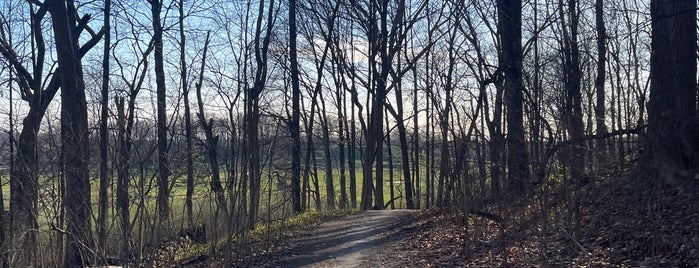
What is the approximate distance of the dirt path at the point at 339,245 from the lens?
1173cm

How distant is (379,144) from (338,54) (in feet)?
Answer: 23.0

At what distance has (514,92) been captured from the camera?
43.5 ft

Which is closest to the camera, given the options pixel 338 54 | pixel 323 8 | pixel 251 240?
pixel 251 240

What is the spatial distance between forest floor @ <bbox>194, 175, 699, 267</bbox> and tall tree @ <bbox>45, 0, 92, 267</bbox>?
245 cm

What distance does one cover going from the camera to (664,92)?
33.8 feet

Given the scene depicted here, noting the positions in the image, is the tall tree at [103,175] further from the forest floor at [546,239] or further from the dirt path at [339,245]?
the dirt path at [339,245]

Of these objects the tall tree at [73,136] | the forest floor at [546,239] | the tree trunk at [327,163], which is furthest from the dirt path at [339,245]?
the tree trunk at [327,163]

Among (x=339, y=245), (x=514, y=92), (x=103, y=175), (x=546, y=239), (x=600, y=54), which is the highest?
(x=600, y=54)

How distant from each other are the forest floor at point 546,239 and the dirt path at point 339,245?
0.9 inches

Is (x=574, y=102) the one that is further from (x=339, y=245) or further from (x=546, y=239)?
(x=339, y=245)

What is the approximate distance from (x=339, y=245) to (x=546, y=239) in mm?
5848

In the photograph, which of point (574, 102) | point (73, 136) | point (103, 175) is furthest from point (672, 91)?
point (73, 136)

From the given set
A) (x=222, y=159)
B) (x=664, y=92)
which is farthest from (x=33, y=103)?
(x=664, y=92)

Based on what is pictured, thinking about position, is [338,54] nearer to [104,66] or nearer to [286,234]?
[104,66]
